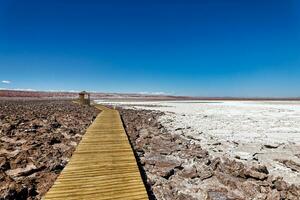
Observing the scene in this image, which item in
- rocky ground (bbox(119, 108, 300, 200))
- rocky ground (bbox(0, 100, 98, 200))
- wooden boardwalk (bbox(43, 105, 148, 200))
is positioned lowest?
rocky ground (bbox(119, 108, 300, 200))

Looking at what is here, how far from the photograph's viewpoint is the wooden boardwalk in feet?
14.8

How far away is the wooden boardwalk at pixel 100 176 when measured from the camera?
450cm

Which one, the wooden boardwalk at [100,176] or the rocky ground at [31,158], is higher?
the wooden boardwalk at [100,176]

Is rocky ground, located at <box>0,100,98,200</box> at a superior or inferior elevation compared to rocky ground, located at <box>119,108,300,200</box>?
superior

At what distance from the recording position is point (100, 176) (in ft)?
17.7

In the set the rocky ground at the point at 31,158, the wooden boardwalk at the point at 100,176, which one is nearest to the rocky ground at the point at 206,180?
the wooden boardwalk at the point at 100,176

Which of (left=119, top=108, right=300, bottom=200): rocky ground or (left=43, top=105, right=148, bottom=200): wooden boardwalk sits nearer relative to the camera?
(left=43, top=105, right=148, bottom=200): wooden boardwalk

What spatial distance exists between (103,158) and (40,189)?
1.86 m

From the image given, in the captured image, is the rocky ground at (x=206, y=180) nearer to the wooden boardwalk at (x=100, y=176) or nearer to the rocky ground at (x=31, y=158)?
the wooden boardwalk at (x=100, y=176)

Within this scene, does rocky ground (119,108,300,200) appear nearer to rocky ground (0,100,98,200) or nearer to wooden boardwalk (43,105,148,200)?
wooden boardwalk (43,105,148,200)

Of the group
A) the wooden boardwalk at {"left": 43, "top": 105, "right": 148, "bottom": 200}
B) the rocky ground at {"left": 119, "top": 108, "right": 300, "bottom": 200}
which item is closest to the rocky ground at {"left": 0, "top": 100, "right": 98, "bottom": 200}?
the wooden boardwalk at {"left": 43, "top": 105, "right": 148, "bottom": 200}

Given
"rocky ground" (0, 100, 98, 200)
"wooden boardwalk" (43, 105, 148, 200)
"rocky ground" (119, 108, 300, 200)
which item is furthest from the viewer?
"rocky ground" (119, 108, 300, 200)

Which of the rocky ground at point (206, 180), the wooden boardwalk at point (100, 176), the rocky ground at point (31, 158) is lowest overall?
the rocky ground at point (206, 180)

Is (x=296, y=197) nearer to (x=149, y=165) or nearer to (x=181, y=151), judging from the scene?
(x=149, y=165)
